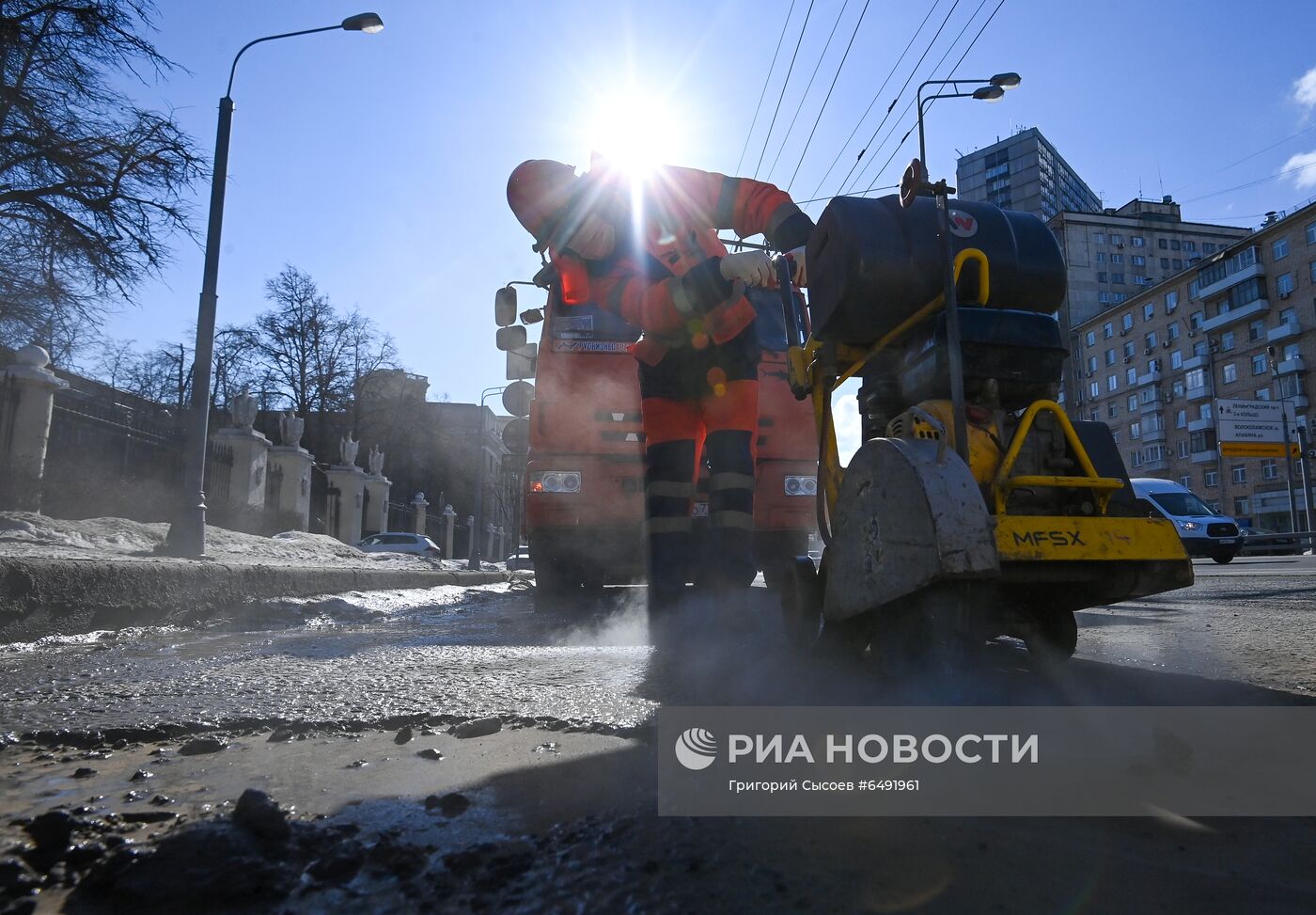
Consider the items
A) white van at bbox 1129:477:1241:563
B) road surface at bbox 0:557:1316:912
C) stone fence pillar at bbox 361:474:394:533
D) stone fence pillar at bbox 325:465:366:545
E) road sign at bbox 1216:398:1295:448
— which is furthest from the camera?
road sign at bbox 1216:398:1295:448

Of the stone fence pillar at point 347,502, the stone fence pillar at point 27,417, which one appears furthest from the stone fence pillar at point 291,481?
the stone fence pillar at point 27,417

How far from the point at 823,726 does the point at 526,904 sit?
737 millimetres

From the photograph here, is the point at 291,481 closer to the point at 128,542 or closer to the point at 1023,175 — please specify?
the point at 128,542

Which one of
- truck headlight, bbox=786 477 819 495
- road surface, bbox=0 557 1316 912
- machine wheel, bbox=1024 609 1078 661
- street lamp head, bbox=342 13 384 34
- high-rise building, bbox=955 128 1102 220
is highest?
high-rise building, bbox=955 128 1102 220

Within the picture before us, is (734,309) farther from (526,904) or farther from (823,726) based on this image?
(526,904)

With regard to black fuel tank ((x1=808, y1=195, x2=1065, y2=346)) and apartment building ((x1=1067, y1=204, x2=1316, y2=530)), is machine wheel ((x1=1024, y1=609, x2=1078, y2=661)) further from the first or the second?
apartment building ((x1=1067, y1=204, x2=1316, y2=530))

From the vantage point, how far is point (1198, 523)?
59.6 feet

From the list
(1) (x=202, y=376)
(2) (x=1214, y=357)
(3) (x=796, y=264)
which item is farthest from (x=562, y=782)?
(2) (x=1214, y=357)

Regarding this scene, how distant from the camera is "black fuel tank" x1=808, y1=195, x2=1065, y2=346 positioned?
2148 mm

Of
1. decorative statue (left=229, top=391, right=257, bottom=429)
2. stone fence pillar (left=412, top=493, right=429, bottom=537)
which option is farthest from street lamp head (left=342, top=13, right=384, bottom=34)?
stone fence pillar (left=412, top=493, right=429, bottom=537)

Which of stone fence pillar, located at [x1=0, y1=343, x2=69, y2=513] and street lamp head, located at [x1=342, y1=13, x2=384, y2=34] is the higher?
street lamp head, located at [x1=342, y1=13, x2=384, y2=34]

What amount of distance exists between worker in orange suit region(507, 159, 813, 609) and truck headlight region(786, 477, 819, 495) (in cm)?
159

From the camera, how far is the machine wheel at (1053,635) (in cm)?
232

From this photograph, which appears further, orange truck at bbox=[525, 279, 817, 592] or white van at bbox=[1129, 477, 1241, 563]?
white van at bbox=[1129, 477, 1241, 563]
